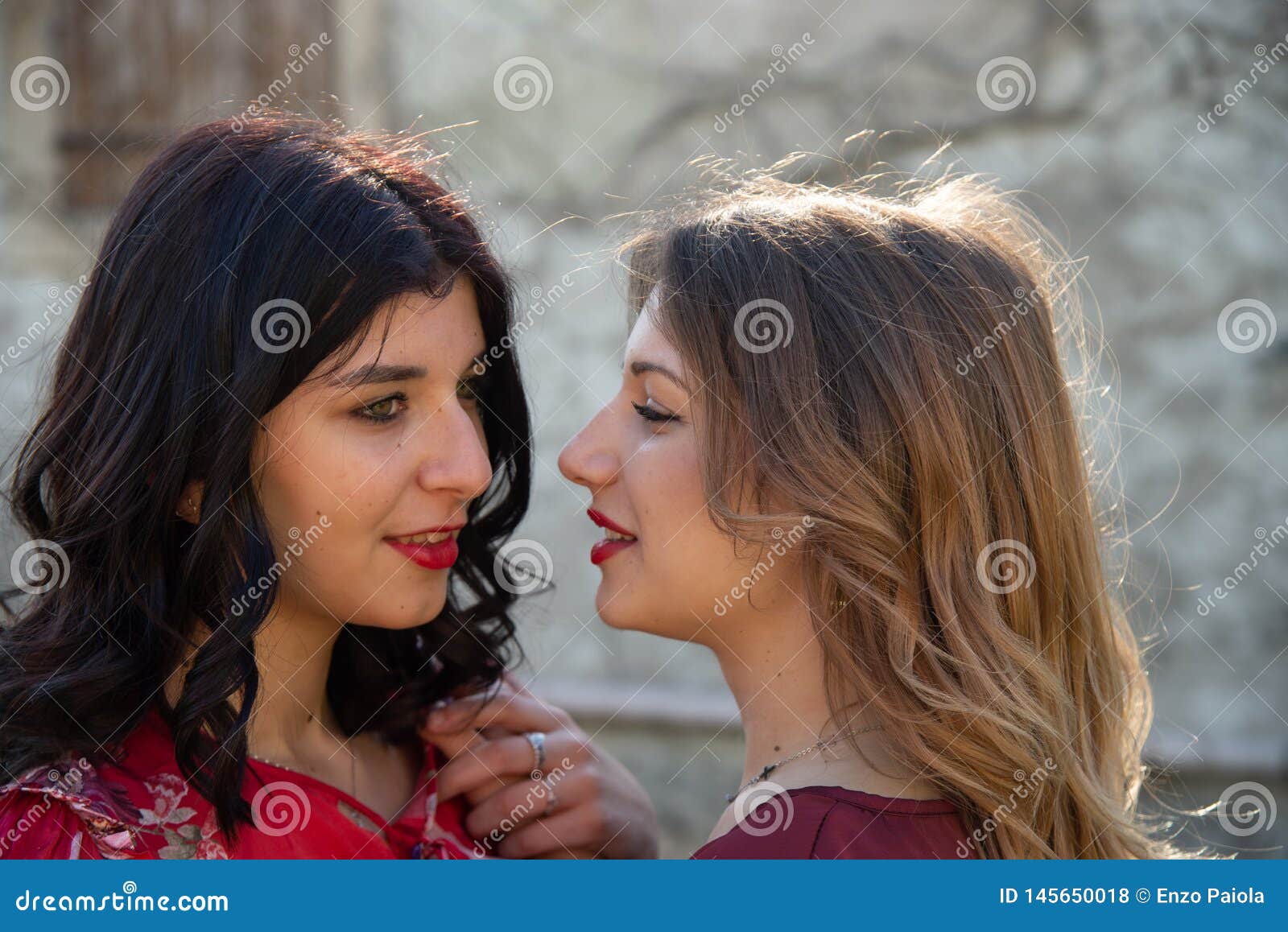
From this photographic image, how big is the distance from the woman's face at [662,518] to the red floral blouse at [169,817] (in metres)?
0.60

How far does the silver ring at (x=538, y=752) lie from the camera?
245 centimetres

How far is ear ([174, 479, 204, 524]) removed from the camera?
6.93ft

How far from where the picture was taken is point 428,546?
2.27 metres

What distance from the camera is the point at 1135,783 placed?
2.43 m

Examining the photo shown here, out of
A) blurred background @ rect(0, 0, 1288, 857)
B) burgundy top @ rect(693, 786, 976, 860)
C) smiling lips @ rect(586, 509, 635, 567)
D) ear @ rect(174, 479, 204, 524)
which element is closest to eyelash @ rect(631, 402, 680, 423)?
smiling lips @ rect(586, 509, 635, 567)

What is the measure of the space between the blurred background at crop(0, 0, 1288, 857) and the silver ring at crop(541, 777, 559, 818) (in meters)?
1.90

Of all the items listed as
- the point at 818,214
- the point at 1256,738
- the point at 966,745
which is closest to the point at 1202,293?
the point at 1256,738

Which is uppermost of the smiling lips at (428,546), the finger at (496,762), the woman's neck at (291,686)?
the smiling lips at (428,546)

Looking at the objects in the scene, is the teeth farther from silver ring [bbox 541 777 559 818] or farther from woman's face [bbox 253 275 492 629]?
silver ring [bbox 541 777 559 818]

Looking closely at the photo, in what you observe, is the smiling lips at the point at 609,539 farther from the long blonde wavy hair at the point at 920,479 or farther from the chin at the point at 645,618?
the long blonde wavy hair at the point at 920,479

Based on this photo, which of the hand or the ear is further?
Result: the hand

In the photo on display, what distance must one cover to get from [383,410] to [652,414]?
1.60ft

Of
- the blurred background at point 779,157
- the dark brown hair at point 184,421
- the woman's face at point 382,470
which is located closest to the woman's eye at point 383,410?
the woman's face at point 382,470

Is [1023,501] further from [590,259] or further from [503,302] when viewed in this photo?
[590,259]
